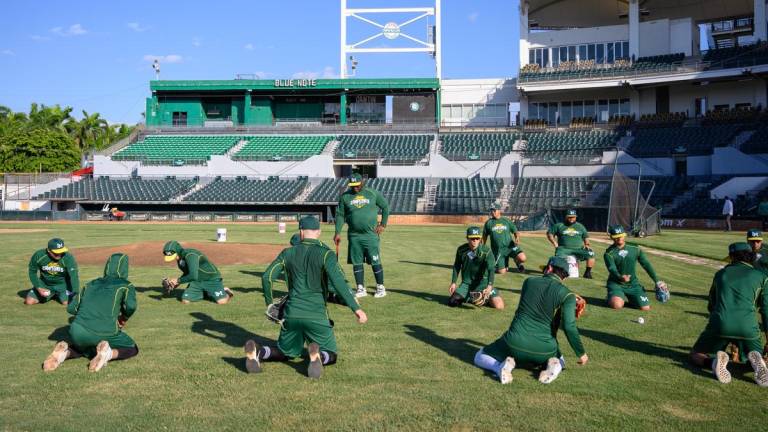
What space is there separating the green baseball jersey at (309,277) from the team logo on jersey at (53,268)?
589cm

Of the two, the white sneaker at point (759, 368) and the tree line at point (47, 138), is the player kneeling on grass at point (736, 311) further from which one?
the tree line at point (47, 138)

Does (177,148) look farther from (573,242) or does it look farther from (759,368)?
(759,368)

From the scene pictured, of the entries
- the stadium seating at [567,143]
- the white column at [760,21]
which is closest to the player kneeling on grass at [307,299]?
the stadium seating at [567,143]

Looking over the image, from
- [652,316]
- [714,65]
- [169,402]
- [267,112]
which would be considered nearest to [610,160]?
[714,65]

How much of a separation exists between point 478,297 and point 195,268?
16.4 ft

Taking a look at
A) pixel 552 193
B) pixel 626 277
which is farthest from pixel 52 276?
pixel 552 193

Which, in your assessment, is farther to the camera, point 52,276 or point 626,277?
point 626,277

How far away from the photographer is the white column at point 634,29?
5206 centimetres

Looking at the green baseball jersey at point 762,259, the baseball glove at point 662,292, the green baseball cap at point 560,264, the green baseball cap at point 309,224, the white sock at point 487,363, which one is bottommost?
the white sock at point 487,363

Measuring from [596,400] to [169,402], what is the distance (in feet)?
13.3

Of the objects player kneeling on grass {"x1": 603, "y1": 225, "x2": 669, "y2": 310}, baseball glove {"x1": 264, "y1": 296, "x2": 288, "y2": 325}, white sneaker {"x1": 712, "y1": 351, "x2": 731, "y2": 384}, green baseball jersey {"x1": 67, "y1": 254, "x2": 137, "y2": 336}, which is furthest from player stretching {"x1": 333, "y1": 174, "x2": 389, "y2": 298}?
white sneaker {"x1": 712, "y1": 351, "x2": 731, "y2": 384}

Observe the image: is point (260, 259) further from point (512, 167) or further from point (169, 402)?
point (512, 167)

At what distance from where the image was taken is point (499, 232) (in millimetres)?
14969

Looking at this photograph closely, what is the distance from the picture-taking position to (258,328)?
30.7 feet
